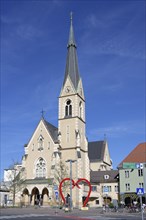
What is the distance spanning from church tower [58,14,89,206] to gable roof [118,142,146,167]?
8.78 meters

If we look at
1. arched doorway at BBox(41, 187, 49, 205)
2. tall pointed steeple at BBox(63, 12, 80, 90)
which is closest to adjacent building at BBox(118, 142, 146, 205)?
arched doorway at BBox(41, 187, 49, 205)

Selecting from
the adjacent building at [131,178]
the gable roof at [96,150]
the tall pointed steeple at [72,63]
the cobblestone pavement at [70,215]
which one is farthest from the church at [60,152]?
the cobblestone pavement at [70,215]

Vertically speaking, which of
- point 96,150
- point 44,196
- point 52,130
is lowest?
point 44,196

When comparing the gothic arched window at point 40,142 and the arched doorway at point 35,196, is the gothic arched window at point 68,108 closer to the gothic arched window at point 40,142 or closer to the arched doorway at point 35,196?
the gothic arched window at point 40,142

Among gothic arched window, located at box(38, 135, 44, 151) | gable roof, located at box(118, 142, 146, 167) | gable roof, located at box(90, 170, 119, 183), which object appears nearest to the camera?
gable roof, located at box(118, 142, 146, 167)

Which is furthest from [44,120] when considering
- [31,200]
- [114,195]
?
[114,195]

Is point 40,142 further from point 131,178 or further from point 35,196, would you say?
point 131,178

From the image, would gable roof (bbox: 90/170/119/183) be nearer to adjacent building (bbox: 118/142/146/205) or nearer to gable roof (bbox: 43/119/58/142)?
adjacent building (bbox: 118/142/146/205)

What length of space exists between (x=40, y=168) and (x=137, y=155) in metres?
21.0

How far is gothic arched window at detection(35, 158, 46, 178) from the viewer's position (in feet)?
224

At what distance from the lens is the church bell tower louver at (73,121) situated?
6738 cm

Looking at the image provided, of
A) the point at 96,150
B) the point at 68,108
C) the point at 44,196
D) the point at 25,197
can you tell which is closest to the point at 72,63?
the point at 68,108

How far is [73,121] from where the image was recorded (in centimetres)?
6988

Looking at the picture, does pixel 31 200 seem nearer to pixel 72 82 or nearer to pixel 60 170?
pixel 60 170
